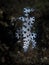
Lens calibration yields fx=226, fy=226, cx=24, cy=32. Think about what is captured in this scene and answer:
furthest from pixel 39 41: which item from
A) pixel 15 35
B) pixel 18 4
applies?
pixel 18 4

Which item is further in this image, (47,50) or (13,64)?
(47,50)

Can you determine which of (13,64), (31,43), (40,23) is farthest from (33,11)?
(13,64)

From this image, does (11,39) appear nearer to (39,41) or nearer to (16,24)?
(16,24)

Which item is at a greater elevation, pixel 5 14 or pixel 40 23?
pixel 40 23

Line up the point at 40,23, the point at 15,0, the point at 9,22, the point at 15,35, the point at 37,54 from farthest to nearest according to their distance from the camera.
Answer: the point at 40,23
the point at 37,54
the point at 15,35
the point at 9,22
the point at 15,0

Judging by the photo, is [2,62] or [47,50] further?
[47,50]

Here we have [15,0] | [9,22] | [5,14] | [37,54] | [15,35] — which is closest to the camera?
[15,0]

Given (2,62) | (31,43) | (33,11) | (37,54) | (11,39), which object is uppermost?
(33,11)

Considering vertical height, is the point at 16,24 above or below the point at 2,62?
above

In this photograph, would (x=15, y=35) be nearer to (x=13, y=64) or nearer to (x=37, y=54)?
(x=13, y=64)
